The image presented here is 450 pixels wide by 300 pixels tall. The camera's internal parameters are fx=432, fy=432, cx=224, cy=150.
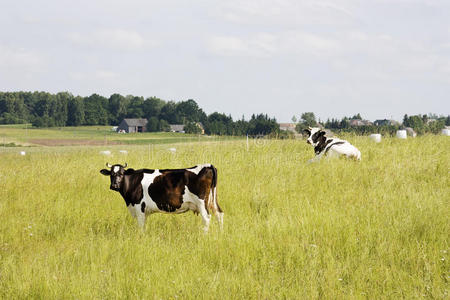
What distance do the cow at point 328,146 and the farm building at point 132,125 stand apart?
11502 centimetres

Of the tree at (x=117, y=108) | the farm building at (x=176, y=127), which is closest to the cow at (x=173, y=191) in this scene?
the farm building at (x=176, y=127)

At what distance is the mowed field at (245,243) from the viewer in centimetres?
483

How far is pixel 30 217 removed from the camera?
8.35 metres

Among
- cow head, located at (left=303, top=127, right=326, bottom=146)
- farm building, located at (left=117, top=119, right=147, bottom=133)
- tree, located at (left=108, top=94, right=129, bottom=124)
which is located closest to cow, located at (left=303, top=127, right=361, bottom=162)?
cow head, located at (left=303, top=127, right=326, bottom=146)

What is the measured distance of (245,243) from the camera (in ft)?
19.5

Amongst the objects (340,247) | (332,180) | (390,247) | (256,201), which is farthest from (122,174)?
(332,180)

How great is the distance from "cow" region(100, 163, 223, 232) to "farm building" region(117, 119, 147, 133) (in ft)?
394

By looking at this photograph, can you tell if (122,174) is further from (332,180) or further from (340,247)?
(332,180)

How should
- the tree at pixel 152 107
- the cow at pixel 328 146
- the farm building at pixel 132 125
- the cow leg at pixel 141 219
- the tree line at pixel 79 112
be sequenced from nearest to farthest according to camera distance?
the cow leg at pixel 141 219 → the cow at pixel 328 146 → the tree line at pixel 79 112 → the farm building at pixel 132 125 → the tree at pixel 152 107

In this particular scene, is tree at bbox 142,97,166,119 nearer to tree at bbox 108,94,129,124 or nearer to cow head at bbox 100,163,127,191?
tree at bbox 108,94,129,124

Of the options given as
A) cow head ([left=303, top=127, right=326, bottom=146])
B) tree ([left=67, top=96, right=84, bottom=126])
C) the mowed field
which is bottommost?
the mowed field

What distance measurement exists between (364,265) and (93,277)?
3.27 meters

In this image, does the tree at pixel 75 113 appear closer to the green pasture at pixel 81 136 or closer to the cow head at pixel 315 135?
the green pasture at pixel 81 136

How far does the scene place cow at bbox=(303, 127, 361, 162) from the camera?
524 inches
